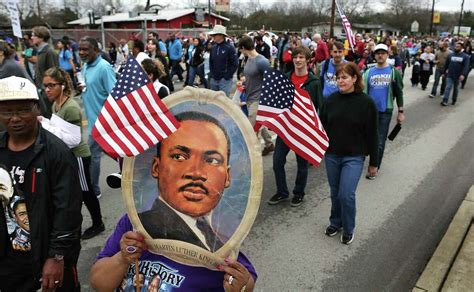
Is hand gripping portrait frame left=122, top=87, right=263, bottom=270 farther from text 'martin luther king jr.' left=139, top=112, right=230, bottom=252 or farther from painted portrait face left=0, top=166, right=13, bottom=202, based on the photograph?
painted portrait face left=0, top=166, right=13, bottom=202

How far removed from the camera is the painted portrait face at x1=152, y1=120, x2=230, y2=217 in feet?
5.25

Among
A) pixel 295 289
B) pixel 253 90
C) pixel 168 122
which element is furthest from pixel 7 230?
pixel 253 90

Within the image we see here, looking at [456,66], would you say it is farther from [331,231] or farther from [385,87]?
[331,231]

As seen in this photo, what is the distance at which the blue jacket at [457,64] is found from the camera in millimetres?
11576

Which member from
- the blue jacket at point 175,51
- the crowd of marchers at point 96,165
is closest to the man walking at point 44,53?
the crowd of marchers at point 96,165

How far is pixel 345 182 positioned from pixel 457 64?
9.41 m

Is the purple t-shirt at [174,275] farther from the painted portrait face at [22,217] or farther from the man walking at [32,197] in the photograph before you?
the painted portrait face at [22,217]

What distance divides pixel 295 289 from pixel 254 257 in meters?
0.59

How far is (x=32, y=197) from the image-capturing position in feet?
6.92

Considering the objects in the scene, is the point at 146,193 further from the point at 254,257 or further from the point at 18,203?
the point at 254,257

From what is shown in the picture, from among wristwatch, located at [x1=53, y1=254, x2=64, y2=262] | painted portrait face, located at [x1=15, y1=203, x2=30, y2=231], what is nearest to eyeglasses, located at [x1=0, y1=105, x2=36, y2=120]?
painted portrait face, located at [x1=15, y1=203, x2=30, y2=231]

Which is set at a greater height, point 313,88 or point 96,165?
point 313,88

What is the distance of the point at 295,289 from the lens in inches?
141

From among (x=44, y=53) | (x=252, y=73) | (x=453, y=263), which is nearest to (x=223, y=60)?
(x=252, y=73)
